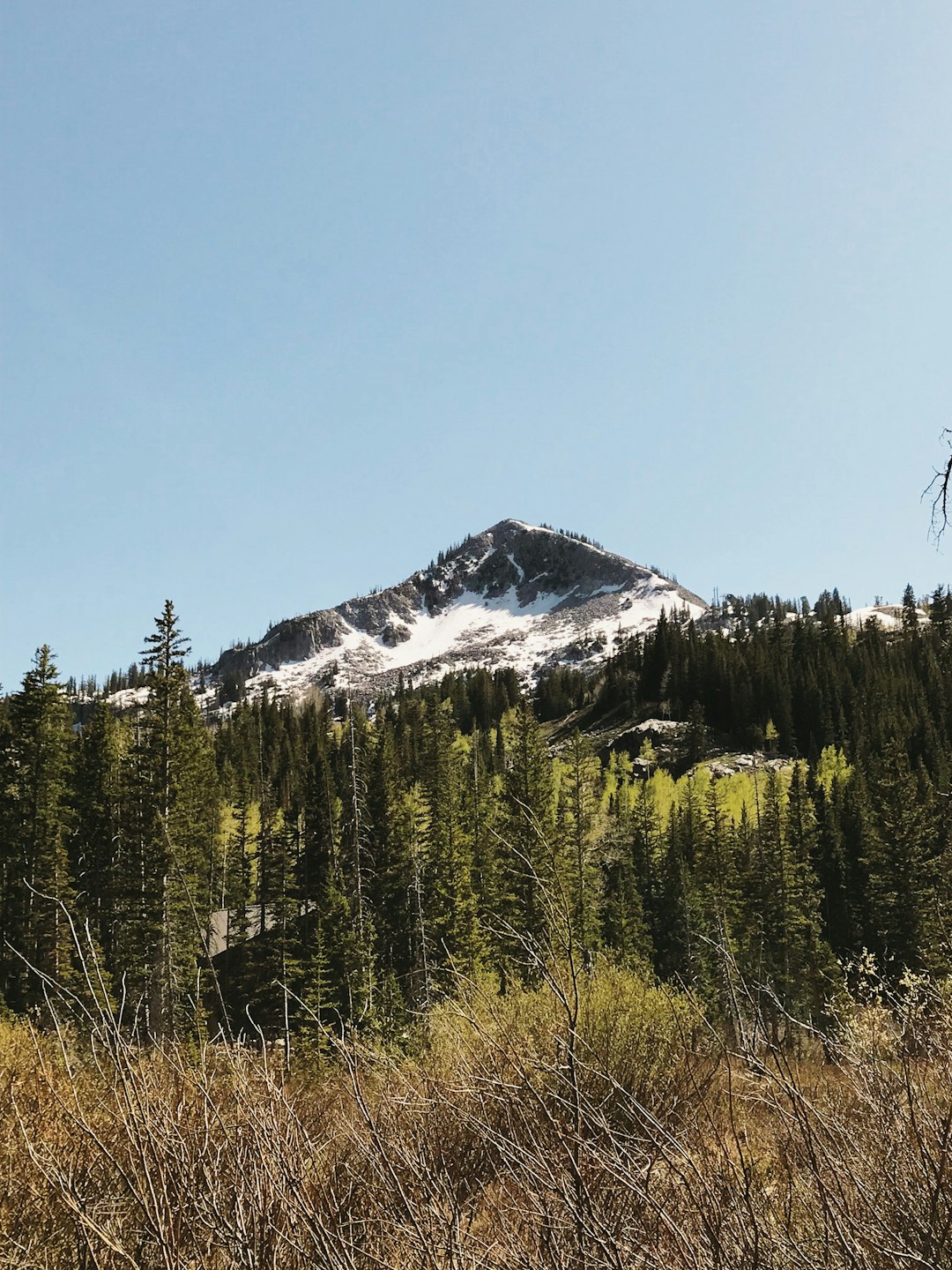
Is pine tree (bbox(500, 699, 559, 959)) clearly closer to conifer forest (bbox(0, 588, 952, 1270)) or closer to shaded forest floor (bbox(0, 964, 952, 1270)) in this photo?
conifer forest (bbox(0, 588, 952, 1270))

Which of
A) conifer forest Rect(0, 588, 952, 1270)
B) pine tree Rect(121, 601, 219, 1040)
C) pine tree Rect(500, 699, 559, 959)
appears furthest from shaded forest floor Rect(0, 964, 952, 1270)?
pine tree Rect(500, 699, 559, 959)

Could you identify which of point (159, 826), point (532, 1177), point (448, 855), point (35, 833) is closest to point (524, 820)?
point (448, 855)

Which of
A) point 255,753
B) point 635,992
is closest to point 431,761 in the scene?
point 255,753

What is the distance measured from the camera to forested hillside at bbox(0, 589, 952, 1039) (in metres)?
24.0

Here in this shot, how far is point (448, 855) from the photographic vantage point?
41094 millimetres

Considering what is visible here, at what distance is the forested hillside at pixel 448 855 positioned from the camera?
24.0m

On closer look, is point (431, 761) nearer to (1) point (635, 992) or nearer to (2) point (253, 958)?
(2) point (253, 958)

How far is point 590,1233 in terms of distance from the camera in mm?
2207

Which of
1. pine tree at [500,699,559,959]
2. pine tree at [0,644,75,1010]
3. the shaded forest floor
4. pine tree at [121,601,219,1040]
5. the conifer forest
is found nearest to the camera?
the shaded forest floor

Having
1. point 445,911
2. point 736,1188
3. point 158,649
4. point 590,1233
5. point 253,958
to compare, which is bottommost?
point 253,958

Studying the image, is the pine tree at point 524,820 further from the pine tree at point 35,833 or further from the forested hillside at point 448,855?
the pine tree at point 35,833

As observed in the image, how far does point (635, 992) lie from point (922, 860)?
2939cm

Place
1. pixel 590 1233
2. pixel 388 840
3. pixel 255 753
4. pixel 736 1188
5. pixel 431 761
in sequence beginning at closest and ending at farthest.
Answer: pixel 590 1233 → pixel 736 1188 → pixel 388 840 → pixel 431 761 → pixel 255 753

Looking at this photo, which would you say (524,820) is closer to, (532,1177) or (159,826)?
(159,826)
